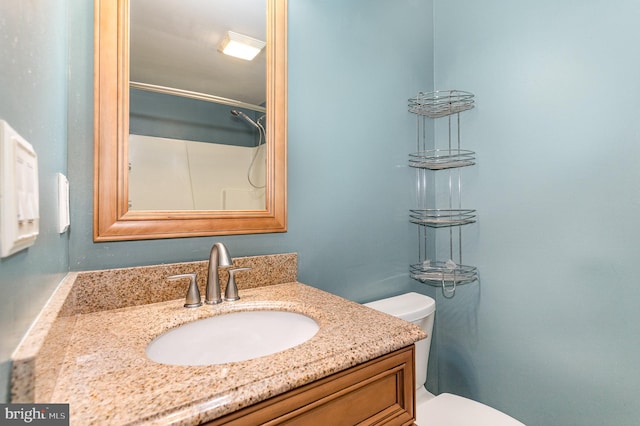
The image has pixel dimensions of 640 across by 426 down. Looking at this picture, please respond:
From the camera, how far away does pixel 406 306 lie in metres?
1.34

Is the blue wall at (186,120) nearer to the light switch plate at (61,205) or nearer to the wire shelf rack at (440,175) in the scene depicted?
the light switch plate at (61,205)

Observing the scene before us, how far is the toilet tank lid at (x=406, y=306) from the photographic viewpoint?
1.28 m

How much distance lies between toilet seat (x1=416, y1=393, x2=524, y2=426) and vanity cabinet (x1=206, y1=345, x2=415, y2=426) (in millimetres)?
563

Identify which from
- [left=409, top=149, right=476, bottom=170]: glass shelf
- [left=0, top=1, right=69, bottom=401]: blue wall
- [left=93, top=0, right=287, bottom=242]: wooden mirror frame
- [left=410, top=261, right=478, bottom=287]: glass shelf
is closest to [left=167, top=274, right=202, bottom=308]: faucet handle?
[left=93, top=0, right=287, bottom=242]: wooden mirror frame

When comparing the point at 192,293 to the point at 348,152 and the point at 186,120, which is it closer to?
the point at 186,120

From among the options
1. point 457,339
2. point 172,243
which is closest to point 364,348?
point 172,243

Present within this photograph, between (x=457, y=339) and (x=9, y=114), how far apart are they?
1780mm

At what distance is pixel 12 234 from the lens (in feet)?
1.01

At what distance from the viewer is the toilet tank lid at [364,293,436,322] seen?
128 centimetres

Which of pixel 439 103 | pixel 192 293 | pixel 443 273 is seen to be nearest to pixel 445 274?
pixel 443 273

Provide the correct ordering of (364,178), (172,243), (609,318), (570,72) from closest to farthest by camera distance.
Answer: (172,243), (609,318), (570,72), (364,178)

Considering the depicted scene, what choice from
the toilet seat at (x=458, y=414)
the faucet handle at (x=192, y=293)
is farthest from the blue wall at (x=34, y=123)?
the toilet seat at (x=458, y=414)

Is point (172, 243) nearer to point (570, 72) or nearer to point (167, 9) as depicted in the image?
point (167, 9)

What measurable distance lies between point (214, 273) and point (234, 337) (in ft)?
0.63
